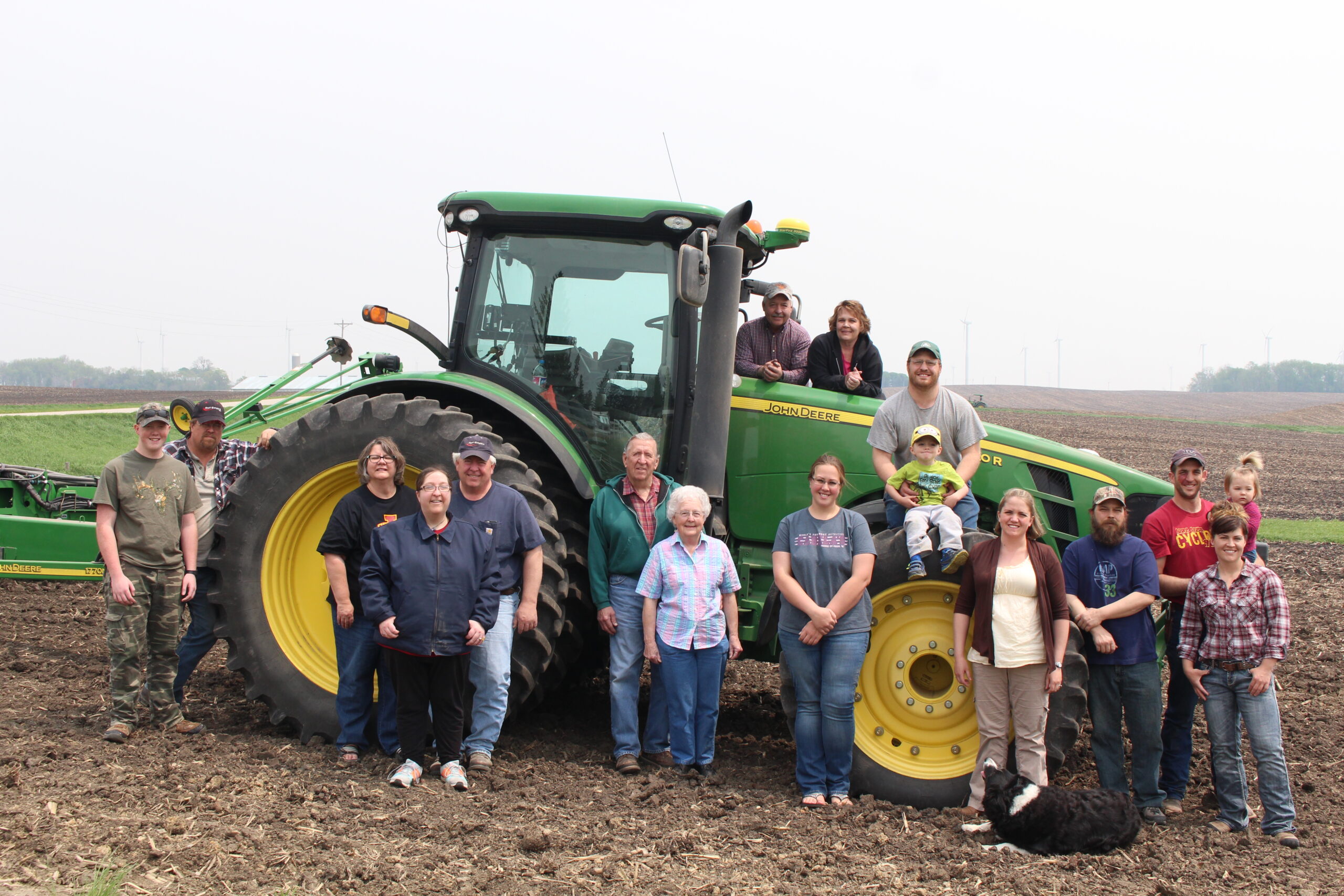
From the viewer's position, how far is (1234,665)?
4.35m

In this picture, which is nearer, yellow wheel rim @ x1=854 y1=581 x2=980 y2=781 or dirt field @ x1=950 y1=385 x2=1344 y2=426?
yellow wheel rim @ x1=854 y1=581 x2=980 y2=781

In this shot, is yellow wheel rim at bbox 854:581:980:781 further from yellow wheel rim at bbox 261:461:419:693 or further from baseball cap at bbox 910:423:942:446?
yellow wheel rim at bbox 261:461:419:693

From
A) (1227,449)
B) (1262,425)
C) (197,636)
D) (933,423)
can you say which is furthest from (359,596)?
(1262,425)

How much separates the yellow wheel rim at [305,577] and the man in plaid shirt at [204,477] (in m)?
0.40

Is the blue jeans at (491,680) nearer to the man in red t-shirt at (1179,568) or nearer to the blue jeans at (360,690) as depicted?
the blue jeans at (360,690)

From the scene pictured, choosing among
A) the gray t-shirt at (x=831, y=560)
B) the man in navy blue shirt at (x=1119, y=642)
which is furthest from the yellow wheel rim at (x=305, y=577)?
the man in navy blue shirt at (x=1119, y=642)

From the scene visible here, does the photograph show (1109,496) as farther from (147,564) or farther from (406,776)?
(147,564)

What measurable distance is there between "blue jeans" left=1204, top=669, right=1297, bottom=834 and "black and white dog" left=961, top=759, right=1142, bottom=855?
1.70ft

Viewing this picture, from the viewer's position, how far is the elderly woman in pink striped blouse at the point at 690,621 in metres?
4.73

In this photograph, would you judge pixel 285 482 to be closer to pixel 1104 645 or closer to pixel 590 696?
pixel 590 696

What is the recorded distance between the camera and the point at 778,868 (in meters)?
3.72

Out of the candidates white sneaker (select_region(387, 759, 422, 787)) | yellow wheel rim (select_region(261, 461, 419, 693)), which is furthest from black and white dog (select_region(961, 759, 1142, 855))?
yellow wheel rim (select_region(261, 461, 419, 693))

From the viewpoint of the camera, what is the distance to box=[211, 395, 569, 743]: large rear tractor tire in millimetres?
4922

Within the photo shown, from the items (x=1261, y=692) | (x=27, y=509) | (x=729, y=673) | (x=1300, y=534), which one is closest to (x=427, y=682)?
(x=729, y=673)
